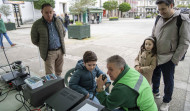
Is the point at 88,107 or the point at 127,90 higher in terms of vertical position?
the point at 127,90

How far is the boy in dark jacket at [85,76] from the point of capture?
73.2 inches

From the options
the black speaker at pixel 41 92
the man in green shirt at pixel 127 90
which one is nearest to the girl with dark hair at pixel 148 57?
the man in green shirt at pixel 127 90

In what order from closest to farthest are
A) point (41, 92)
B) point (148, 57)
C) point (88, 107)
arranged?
point (88, 107), point (41, 92), point (148, 57)

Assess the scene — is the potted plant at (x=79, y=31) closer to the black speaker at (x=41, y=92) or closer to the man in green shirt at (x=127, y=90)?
the black speaker at (x=41, y=92)

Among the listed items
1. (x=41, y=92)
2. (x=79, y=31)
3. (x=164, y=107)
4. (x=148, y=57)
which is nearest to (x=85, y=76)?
(x=41, y=92)

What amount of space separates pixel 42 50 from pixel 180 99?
2.96 m

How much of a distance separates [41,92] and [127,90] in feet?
2.79

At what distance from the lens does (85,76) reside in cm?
194

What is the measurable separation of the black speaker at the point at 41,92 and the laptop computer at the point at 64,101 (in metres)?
0.13

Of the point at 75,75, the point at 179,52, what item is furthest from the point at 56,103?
the point at 179,52

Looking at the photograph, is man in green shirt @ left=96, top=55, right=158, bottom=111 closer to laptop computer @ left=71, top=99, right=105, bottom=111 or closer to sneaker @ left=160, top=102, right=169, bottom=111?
laptop computer @ left=71, top=99, right=105, bottom=111

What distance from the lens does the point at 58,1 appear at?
3002cm

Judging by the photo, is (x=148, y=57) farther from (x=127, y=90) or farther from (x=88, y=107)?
(x=88, y=107)

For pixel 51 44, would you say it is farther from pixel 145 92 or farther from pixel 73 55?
pixel 73 55
